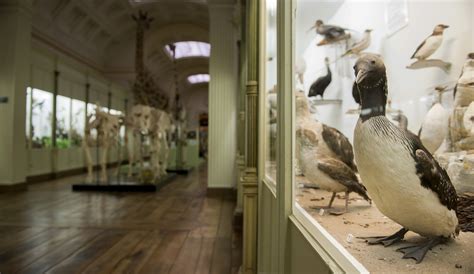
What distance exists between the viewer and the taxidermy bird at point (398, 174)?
1.71ft

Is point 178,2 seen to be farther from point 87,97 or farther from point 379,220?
point 379,220

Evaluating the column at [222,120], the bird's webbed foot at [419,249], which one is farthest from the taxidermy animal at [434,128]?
the column at [222,120]

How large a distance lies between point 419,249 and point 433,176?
0.12 m

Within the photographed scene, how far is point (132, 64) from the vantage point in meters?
17.8

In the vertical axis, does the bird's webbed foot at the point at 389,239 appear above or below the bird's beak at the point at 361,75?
below

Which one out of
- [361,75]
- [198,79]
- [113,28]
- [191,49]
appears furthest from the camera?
[198,79]

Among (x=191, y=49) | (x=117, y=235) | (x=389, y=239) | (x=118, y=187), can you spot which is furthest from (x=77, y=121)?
(x=389, y=239)

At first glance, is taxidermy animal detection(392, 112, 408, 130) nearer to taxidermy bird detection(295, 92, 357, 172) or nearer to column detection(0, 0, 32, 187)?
taxidermy bird detection(295, 92, 357, 172)

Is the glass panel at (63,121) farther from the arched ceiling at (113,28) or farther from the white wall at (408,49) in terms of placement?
the white wall at (408,49)

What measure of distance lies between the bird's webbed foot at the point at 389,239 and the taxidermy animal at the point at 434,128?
163 mm

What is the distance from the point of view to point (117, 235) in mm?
4625

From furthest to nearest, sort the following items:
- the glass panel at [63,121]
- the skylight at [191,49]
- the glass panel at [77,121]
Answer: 1. the skylight at [191,49]
2. the glass panel at [77,121]
3. the glass panel at [63,121]

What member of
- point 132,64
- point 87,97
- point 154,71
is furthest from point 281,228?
point 154,71

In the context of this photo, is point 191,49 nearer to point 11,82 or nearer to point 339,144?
point 11,82
